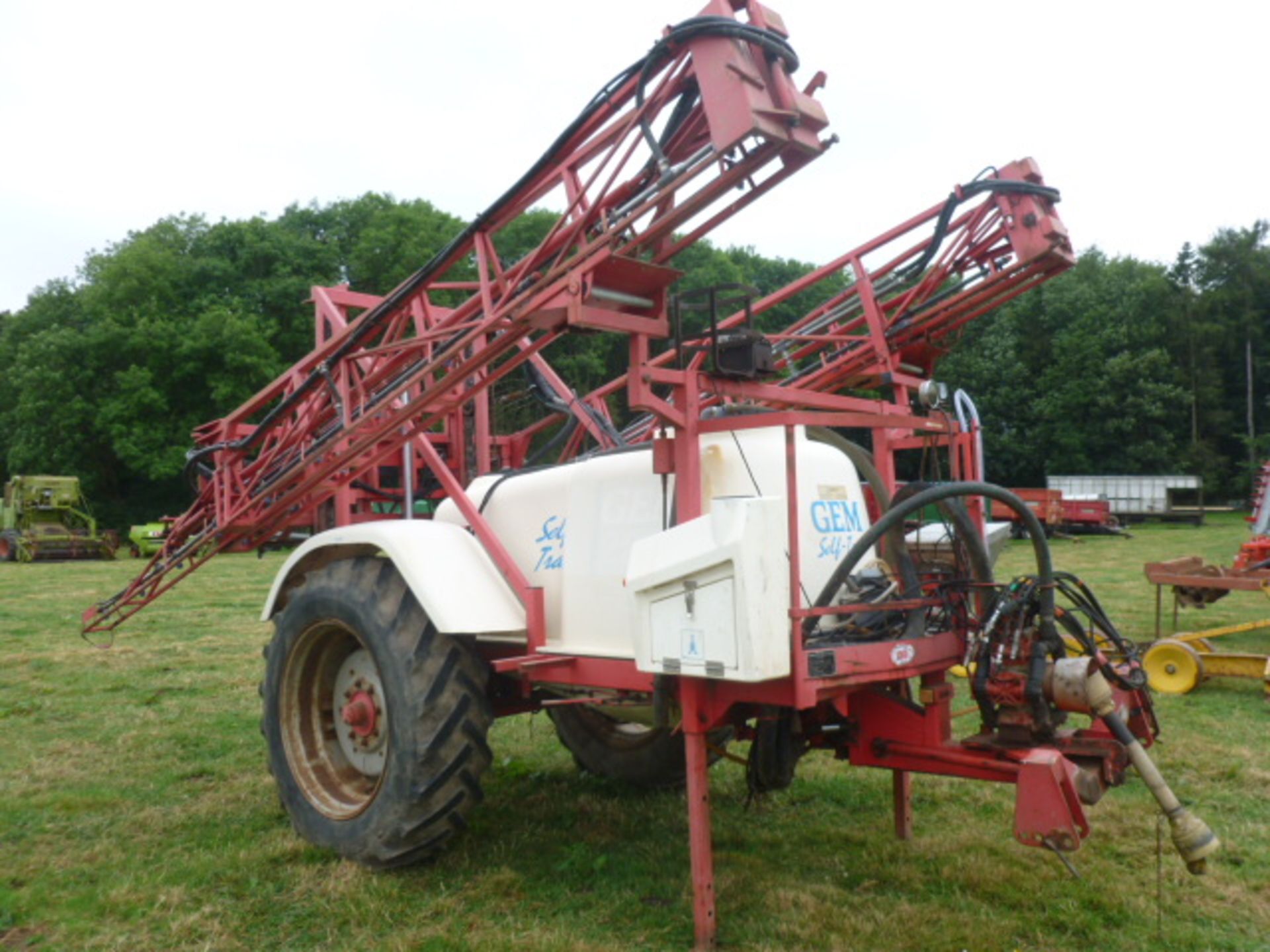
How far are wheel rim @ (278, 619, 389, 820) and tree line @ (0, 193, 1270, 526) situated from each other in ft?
91.2

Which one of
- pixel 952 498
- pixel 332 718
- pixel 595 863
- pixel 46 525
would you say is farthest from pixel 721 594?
pixel 46 525

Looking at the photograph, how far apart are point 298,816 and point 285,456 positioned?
1.89m

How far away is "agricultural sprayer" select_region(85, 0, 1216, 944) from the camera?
340 centimetres

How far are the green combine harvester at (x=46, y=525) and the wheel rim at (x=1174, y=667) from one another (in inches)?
1072

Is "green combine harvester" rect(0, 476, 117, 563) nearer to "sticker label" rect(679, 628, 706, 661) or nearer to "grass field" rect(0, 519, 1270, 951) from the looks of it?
"grass field" rect(0, 519, 1270, 951)

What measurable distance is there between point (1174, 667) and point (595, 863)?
17.1 feet

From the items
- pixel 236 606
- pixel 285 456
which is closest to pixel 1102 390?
pixel 236 606

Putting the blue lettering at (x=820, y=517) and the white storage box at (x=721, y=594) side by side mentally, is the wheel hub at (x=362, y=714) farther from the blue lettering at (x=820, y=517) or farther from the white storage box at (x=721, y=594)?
the blue lettering at (x=820, y=517)

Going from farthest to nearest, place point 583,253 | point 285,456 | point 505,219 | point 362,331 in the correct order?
point 285,456
point 362,331
point 505,219
point 583,253

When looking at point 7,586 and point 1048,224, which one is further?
point 7,586

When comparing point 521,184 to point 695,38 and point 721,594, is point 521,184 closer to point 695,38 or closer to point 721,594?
point 695,38

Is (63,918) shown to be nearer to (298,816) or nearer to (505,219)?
(298,816)

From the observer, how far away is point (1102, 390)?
39.2 m

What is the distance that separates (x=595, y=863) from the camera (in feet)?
14.4
